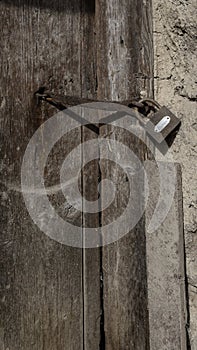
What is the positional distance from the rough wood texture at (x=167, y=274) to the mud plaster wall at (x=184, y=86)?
0.11ft

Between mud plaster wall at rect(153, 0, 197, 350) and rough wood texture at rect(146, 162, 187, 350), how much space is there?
0.11 ft

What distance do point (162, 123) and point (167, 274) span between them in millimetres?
363

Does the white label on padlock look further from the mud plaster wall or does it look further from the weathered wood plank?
the weathered wood plank

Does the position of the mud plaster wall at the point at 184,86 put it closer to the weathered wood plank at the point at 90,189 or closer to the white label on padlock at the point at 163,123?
the white label on padlock at the point at 163,123

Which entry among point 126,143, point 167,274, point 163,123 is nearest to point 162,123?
point 163,123

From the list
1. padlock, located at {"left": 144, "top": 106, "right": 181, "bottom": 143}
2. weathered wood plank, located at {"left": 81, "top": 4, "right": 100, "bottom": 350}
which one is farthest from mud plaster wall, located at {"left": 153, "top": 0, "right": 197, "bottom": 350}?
weathered wood plank, located at {"left": 81, "top": 4, "right": 100, "bottom": 350}

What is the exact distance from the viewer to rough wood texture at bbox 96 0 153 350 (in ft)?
5.02

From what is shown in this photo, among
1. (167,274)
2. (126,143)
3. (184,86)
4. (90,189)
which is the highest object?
(184,86)

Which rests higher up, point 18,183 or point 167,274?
point 18,183

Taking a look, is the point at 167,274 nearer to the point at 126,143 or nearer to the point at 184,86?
the point at 126,143

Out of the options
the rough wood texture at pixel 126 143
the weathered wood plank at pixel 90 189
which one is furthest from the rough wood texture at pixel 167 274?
the weathered wood plank at pixel 90 189

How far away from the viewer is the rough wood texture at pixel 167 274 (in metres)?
1.47

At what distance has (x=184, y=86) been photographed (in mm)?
1546

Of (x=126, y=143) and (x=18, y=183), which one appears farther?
(x=126, y=143)
